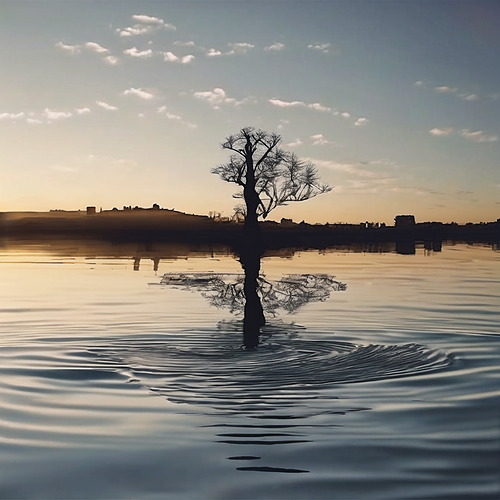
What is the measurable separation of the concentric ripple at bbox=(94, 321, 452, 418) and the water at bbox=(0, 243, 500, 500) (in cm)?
4

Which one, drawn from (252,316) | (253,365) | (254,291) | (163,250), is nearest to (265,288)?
(254,291)

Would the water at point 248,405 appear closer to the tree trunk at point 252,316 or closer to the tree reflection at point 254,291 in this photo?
the tree trunk at point 252,316

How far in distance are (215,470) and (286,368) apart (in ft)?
15.8

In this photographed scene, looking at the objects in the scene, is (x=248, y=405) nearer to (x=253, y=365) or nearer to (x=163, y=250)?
(x=253, y=365)

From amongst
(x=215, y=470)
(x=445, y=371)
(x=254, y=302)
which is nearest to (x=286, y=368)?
(x=445, y=371)

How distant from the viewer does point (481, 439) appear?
721 cm

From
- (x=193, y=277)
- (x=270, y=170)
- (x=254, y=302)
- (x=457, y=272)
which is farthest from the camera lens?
(x=270, y=170)

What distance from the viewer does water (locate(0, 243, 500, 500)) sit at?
611 cm

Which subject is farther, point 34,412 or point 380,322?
point 380,322

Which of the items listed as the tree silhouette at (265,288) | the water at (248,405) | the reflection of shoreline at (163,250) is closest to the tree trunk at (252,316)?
the tree silhouette at (265,288)

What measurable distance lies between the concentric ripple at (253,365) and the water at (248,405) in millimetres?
39

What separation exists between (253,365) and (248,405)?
2635mm

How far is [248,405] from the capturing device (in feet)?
28.0

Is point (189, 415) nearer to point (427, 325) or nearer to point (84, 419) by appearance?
point (84, 419)
